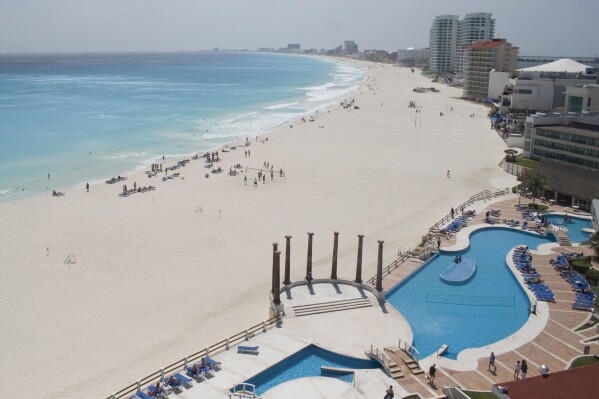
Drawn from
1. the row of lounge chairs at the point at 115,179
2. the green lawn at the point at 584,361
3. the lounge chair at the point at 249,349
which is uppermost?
the row of lounge chairs at the point at 115,179

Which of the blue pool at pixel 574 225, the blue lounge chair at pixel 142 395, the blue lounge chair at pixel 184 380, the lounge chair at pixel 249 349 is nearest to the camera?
the blue lounge chair at pixel 142 395

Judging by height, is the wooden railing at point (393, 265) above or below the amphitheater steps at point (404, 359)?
above

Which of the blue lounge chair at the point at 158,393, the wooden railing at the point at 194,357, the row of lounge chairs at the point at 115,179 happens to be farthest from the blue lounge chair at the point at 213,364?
the row of lounge chairs at the point at 115,179

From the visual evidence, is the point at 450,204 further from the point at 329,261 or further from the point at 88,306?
the point at 88,306

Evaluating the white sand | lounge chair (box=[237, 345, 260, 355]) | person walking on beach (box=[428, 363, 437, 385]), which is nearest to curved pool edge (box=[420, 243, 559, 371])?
person walking on beach (box=[428, 363, 437, 385])

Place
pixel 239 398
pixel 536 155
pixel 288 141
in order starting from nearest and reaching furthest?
pixel 239 398, pixel 536 155, pixel 288 141

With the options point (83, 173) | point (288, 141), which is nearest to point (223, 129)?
point (288, 141)

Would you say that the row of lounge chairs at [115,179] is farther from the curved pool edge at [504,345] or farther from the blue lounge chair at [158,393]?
the curved pool edge at [504,345]
